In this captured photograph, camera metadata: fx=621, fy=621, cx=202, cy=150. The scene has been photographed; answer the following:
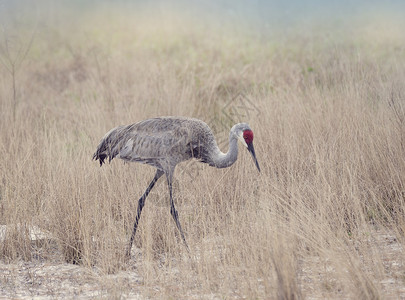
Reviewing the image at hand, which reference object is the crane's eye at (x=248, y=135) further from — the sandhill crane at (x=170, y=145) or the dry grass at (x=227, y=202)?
the dry grass at (x=227, y=202)

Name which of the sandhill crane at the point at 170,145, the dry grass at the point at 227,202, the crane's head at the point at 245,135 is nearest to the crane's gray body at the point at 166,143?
the sandhill crane at the point at 170,145

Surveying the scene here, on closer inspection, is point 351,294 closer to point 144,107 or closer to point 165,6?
point 144,107

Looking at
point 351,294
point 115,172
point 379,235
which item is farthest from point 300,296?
point 115,172

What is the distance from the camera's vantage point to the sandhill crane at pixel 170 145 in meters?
5.44

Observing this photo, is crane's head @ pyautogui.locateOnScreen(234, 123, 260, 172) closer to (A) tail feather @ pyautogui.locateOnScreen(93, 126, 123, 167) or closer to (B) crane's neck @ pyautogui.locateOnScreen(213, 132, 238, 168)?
(B) crane's neck @ pyautogui.locateOnScreen(213, 132, 238, 168)

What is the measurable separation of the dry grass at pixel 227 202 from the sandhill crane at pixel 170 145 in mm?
302

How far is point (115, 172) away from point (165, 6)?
19.4m

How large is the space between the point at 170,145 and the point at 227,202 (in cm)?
72

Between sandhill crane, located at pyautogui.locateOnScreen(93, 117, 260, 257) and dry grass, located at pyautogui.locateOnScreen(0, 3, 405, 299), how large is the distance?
302mm

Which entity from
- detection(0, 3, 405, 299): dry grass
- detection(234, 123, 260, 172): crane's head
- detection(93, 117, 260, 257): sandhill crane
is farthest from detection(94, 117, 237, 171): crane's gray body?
detection(0, 3, 405, 299): dry grass

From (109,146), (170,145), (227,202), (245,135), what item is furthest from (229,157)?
(109,146)

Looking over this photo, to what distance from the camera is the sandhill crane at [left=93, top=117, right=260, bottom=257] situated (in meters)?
5.44

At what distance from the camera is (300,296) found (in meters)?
3.85

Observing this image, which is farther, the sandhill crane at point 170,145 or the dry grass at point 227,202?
the sandhill crane at point 170,145
